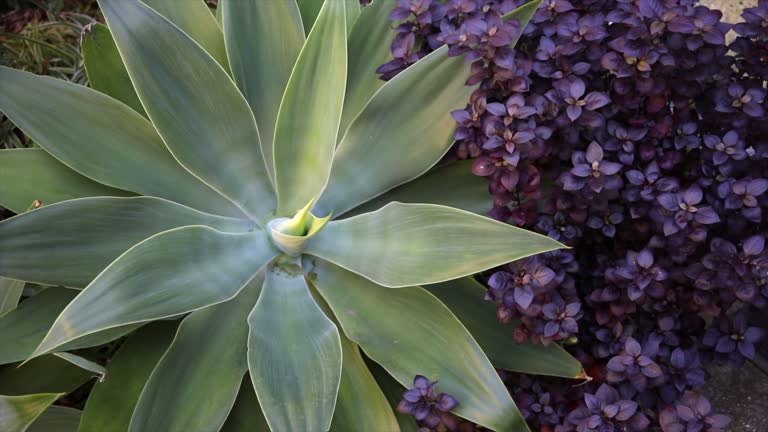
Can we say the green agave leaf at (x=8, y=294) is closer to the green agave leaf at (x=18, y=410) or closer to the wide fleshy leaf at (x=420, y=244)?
the green agave leaf at (x=18, y=410)

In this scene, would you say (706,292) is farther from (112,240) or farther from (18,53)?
(18,53)

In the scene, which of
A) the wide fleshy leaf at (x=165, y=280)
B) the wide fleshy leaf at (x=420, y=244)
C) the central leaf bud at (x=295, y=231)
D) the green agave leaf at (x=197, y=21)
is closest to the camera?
the wide fleshy leaf at (x=165, y=280)

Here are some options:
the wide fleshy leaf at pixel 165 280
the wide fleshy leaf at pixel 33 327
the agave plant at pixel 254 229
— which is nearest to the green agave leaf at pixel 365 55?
the agave plant at pixel 254 229

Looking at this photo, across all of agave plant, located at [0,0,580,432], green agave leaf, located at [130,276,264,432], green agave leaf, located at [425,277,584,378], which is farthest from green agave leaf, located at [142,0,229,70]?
green agave leaf, located at [425,277,584,378]

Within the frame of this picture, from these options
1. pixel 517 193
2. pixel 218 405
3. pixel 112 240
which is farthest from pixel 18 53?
pixel 517 193

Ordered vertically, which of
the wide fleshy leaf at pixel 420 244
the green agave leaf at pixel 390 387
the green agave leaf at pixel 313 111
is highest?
Result: the green agave leaf at pixel 313 111

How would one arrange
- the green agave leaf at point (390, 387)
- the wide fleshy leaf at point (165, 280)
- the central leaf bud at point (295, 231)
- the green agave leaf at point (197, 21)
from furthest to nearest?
the green agave leaf at point (197, 21) → the green agave leaf at point (390, 387) → the central leaf bud at point (295, 231) → the wide fleshy leaf at point (165, 280)
